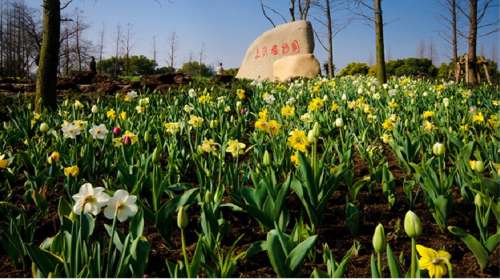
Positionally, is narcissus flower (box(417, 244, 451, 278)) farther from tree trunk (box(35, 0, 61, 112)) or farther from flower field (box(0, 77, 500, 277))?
tree trunk (box(35, 0, 61, 112))

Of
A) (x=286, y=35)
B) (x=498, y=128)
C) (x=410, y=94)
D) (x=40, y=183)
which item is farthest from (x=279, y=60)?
(x=40, y=183)

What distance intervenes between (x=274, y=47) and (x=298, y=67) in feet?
6.45

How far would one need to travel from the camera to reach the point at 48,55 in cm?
504

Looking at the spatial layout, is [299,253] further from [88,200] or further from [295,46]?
[295,46]

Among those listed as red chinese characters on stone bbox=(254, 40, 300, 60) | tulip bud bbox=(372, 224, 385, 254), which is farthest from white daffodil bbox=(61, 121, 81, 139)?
red chinese characters on stone bbox=(254, 40, 300, 60)

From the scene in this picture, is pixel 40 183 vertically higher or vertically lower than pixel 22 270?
higher

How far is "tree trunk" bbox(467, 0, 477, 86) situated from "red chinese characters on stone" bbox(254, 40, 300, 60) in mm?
4896

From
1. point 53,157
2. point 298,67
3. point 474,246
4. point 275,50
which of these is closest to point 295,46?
point 275,50

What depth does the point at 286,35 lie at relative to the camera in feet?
45.9

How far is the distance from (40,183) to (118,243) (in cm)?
114

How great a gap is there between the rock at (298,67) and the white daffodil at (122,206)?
37.2 feet

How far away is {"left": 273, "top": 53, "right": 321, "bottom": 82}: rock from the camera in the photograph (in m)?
12.6

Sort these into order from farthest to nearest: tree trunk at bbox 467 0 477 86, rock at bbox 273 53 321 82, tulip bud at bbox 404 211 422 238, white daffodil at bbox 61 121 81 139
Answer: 1. rock at bbox 273 53 321 82
2. tree trunk at bbox 467 0 477 86
3. white daffodil at bbox 61 121 81 139
4. tulip bud at bbox 404 211 422 238

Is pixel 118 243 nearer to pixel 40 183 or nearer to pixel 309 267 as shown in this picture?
pixel 309 267
